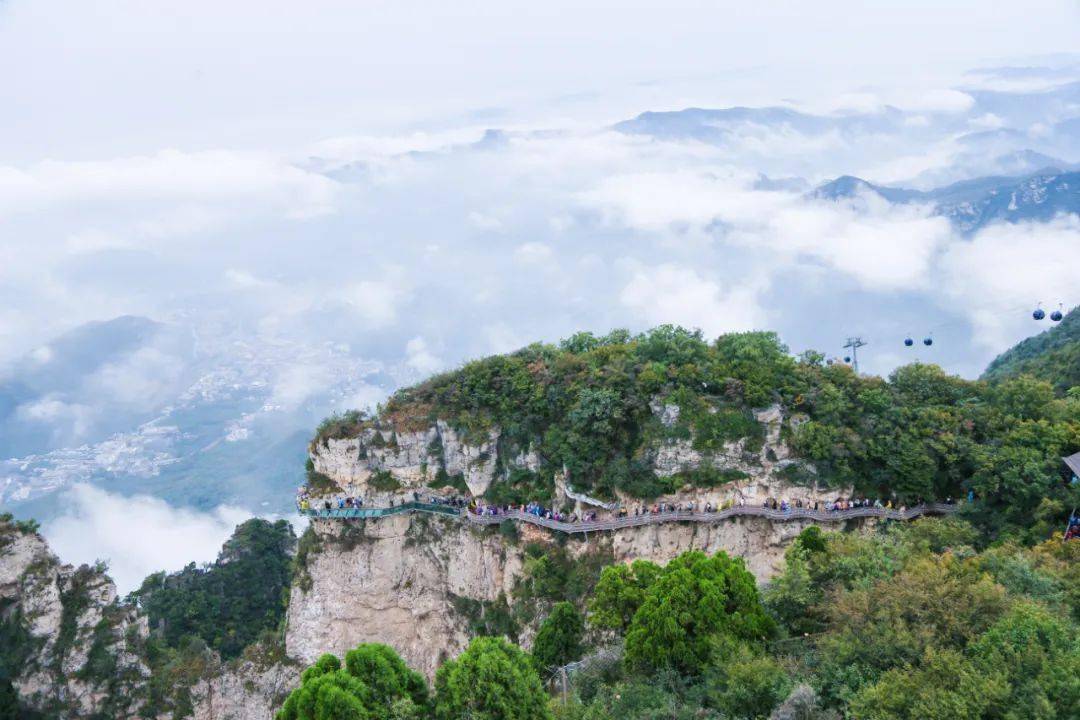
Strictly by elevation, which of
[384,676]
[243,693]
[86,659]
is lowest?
[243,693]

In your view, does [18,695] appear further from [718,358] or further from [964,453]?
[964,453]

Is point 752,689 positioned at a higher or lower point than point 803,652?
higher

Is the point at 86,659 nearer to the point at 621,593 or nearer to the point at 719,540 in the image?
the point at 621,593

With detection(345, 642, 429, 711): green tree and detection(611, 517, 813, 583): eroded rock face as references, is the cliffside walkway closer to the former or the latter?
detection(611, 517, 813, 583): eroded rock face

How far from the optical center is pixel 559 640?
107ft

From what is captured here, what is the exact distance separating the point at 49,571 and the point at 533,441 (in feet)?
89.9

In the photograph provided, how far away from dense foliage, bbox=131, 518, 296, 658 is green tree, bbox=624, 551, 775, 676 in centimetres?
3344

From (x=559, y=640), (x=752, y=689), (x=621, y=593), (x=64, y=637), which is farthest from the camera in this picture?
(x=64, y=637)

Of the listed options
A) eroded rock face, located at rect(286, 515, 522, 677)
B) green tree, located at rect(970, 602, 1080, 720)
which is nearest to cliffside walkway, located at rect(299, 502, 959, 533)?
eroded rock face, located at rect(286, 515, 522, 677)

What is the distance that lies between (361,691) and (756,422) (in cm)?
2228

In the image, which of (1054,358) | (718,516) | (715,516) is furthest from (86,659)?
(1054,358)

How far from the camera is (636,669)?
2639 cm

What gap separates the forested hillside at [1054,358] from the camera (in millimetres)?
47156

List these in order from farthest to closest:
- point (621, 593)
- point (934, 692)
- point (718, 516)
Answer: point (718, 516)
point (621, 593)
point (934, 692)
